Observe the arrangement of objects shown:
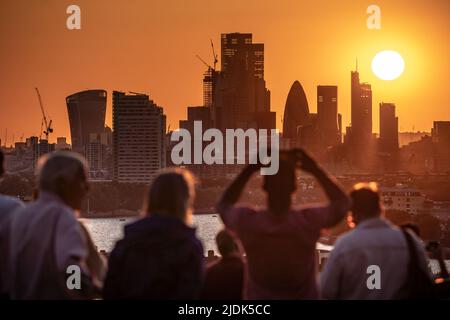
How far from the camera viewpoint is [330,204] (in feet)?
16.9

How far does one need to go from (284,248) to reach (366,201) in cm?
56

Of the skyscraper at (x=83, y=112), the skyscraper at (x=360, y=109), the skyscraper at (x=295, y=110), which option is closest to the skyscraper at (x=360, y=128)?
the skyscraper at (x=360, y=109)

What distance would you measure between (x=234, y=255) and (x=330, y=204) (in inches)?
38.6

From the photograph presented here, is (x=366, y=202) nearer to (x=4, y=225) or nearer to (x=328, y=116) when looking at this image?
(x=4, y=225)

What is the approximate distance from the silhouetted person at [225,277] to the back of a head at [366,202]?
0.77 meters

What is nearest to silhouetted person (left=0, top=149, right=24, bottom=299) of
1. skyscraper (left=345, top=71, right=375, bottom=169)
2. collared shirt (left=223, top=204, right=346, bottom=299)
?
collared shirt (left=223, top=204, right=346, bottom=299)

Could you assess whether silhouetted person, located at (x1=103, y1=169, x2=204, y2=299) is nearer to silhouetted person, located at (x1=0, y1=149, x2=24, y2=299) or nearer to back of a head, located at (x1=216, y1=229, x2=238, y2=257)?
silhouetted person, located at (x1=0, y1=149, x2=24, y2=299)

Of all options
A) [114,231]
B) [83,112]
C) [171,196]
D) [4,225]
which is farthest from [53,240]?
[83,112]

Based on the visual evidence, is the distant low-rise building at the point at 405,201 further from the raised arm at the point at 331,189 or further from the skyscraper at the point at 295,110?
the raised arm at the point at 331,189

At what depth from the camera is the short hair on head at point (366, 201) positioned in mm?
5395

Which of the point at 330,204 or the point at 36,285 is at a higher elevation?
the point at 330,204
